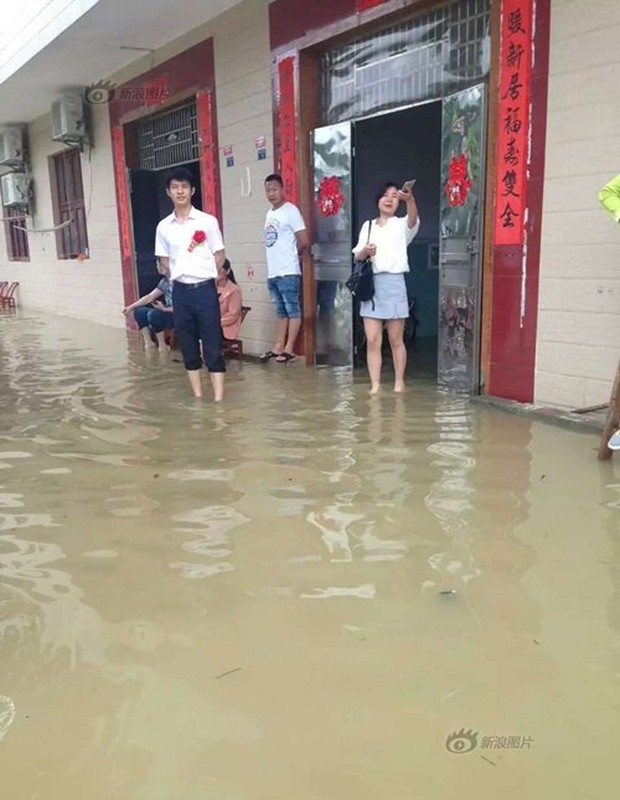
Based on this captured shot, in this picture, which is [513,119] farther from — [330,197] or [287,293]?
[287,293]

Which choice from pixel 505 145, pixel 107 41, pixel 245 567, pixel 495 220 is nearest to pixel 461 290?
pixel 495 220

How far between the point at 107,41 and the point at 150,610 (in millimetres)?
6981

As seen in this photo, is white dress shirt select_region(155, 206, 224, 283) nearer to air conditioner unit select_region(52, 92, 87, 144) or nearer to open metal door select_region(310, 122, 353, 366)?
open metal door select_region(310, 122, 353, 366)

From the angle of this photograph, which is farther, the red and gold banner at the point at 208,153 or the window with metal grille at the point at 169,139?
the window with metal grille at the point at 169,139

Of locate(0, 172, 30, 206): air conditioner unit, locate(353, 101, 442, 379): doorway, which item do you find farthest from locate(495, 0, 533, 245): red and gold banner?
locate(0, 172, 30, 206): air conditioner unit

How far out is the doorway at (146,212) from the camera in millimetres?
8781

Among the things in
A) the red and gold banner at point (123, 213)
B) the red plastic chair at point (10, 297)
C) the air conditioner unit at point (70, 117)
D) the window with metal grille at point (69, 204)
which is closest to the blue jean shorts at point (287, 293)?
the red and gold banner at point (123, 213)

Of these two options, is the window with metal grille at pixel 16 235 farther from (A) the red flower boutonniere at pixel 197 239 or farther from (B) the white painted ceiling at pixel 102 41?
(A) the red flower boutonniere at pixel 197 239

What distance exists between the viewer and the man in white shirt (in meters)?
4.62

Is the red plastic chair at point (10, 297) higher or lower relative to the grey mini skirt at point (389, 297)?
lower

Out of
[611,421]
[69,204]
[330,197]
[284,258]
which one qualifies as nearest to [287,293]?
[284,258]

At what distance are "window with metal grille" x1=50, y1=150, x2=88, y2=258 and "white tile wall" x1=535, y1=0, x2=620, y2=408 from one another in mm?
7995

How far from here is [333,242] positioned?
5.92 meters

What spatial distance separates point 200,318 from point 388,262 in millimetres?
1241
